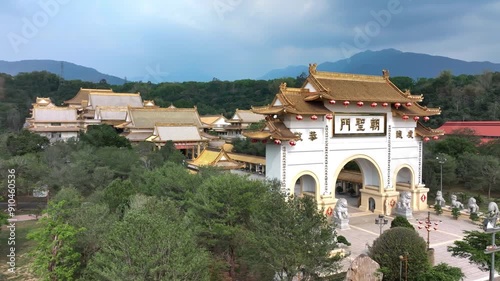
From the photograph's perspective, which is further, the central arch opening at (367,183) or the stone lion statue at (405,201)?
the central arch opening at (367,183)

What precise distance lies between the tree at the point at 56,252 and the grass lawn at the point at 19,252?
159 inches

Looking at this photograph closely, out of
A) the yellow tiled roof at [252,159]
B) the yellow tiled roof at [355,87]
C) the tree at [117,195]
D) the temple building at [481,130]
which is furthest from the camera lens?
the temple building at [481,130]

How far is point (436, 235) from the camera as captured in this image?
18766 millimetres

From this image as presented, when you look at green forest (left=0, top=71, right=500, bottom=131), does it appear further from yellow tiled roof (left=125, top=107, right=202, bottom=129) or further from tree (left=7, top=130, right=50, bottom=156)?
tree (left=7, top=130, right=50, bottom=156)

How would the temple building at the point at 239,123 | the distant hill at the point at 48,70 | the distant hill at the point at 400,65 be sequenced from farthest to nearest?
the distant hill at the point at 48,70
the distant hill at the point at 400,65
the temple building at the point at 239,123

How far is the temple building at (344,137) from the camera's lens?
1872 centimetres

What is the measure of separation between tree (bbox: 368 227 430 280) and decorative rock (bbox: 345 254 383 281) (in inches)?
17.6

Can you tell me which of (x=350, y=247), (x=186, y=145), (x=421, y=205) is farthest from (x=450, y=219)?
(x=186, y=145)

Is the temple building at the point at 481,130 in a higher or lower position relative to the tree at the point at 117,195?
higher

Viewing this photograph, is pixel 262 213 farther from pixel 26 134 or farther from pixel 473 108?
pixel 473 108

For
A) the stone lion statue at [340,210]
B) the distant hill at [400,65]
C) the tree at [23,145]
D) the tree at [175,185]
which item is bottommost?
the stone lion statue at [340,210]

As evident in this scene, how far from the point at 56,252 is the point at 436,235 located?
53.3 ft

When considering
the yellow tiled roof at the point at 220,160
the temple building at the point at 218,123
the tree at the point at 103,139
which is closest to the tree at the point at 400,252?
the yellow tiled roof at the point at 220,160

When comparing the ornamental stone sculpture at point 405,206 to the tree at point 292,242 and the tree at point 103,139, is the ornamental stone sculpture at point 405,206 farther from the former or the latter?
the tree at point 103,139
